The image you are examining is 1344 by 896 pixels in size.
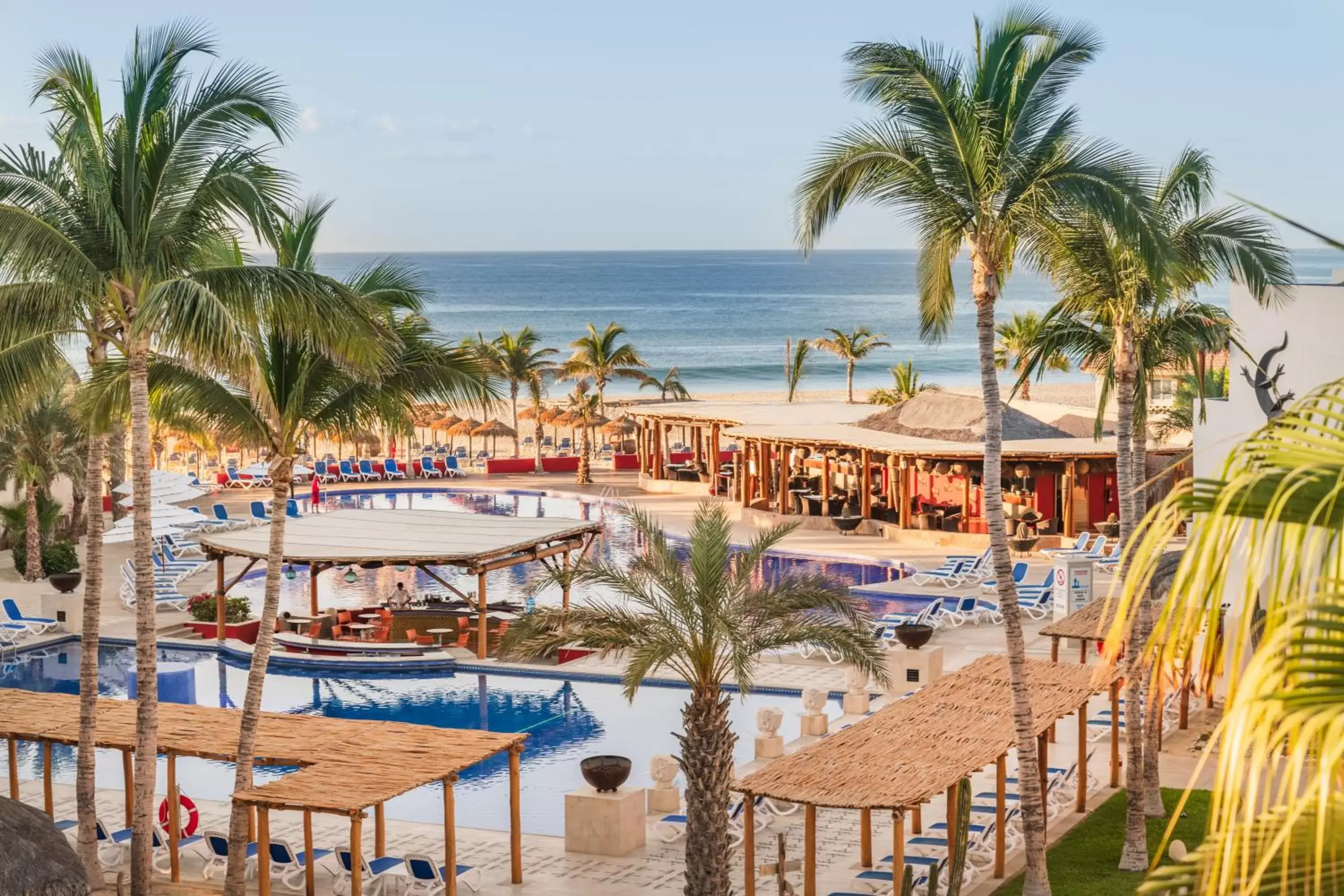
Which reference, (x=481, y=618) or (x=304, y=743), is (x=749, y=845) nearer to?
(x=304, y=743)

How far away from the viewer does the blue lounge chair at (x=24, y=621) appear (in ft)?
93.0

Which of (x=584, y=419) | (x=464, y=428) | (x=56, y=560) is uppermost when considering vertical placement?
(x=584, y=419)

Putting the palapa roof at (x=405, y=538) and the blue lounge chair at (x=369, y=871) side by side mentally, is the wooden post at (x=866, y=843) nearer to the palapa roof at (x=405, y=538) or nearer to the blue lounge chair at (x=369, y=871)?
the blue lounge chair at (x=369, y=871)

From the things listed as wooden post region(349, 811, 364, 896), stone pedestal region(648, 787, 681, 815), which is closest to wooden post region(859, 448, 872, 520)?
stone pedestal region(648, 787, 681, 815)

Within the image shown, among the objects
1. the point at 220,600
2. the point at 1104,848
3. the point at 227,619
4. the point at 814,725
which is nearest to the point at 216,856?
the point at 814,725

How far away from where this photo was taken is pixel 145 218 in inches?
553

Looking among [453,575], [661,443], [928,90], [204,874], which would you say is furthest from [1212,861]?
[661,443]

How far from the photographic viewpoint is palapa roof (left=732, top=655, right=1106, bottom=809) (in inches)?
531

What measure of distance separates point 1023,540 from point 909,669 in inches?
483

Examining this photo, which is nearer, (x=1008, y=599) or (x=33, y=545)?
(x=1008, y=599)

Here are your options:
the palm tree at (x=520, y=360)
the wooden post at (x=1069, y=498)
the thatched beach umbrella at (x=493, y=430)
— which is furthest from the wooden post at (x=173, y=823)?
the thatched beach umbrella at (x=493, y=430)

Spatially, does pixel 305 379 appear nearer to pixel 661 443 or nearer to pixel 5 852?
pixel 5 852

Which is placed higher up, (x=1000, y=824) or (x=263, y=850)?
(x=263, y=850)

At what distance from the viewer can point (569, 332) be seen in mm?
143125
